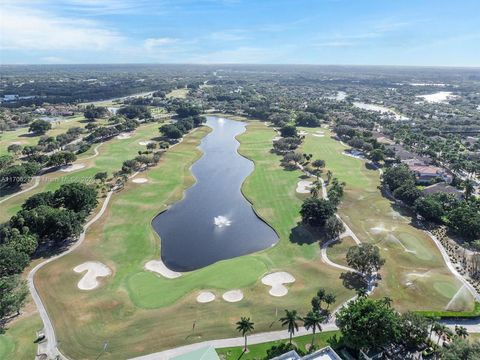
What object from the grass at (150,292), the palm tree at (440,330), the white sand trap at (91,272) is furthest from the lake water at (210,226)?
the palm tree at (440,330)

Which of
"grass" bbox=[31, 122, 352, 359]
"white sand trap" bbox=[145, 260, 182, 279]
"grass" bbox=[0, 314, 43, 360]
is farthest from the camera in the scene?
"white sand trap" bbox=[145, 260, 182, 279]

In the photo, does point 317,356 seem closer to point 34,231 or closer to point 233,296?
point 233,296

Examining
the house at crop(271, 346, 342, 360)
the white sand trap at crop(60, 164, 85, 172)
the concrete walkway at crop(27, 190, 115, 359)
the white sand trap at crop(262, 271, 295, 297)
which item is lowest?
the concrete walkway at crop(27, 190, 115, 359)

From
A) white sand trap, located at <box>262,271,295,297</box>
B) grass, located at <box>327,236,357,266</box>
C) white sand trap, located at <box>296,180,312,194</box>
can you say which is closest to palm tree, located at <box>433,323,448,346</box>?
grass, located at <box>327,236,357,266</box>

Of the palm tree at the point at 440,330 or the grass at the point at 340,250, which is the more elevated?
the palm tree at the point at 440,330

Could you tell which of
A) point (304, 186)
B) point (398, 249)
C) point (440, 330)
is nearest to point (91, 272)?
point (440, 330)

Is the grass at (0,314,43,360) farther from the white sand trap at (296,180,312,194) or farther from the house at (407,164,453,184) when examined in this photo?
the house at (407,164,453,184)

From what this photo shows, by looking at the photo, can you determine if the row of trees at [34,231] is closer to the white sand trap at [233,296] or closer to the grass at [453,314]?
the white sand trap at [233,296]
